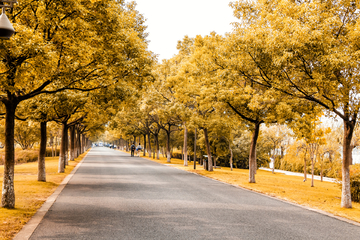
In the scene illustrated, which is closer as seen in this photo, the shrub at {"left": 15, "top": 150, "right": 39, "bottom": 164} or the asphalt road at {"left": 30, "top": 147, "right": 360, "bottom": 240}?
the asphalt road at {"left": 30, "top": 147, "right": 360, "bottom": 240}

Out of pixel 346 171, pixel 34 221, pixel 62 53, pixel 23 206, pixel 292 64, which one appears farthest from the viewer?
pixel 346 171

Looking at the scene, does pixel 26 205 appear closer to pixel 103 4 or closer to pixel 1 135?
pixel 103 4

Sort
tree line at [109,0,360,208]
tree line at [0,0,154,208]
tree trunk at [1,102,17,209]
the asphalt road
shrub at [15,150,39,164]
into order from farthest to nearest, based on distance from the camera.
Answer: shrub at [15,150,39,164] → tree line at [109,0,360,208] → tree trunk at [1,102,17,209] → tree line at [0,0,154,208] → the asphalt road

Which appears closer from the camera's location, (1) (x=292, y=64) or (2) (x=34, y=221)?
(2) (x=34, y=221)

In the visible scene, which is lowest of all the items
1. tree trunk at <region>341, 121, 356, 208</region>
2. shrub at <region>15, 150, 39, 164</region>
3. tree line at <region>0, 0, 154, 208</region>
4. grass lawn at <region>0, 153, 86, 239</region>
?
shrub at <region>15, 150, 39, 164</region>

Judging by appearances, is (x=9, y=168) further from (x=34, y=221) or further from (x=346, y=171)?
(x=346, y=171)

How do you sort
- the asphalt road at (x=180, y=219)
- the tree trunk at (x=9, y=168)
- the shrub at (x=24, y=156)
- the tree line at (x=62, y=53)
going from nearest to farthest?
1. the asphalt road at (x=180, y=219)
2. the tree line at (x=62, y=53)
3. the tree trunk at (x=9, y=168)
4. the shrub at (x=24, y=156)

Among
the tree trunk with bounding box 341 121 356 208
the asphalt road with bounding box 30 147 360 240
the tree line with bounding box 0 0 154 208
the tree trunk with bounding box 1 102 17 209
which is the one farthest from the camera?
the tree trunk with bounding box 341 121 356 208

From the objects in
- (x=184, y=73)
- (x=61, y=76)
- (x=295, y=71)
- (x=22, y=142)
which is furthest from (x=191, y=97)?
(x=22, y=142)

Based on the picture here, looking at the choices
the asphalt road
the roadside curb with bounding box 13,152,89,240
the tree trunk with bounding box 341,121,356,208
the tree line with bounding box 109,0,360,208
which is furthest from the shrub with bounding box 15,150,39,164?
the tree trunk with bounding box 341,121,356,208

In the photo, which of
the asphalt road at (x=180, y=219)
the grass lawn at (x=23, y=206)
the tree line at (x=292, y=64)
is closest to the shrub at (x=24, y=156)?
the grass lawn at (x=23, y=206)

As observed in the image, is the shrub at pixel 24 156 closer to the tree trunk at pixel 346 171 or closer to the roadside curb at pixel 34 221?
the roadside curb at pixel 34 221

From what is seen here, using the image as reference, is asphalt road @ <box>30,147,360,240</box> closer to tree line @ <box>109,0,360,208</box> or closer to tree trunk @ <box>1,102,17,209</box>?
tree trunk @ <box>1,102,17,209</box>

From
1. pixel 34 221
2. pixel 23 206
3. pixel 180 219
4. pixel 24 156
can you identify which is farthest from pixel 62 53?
pixel 24 156
